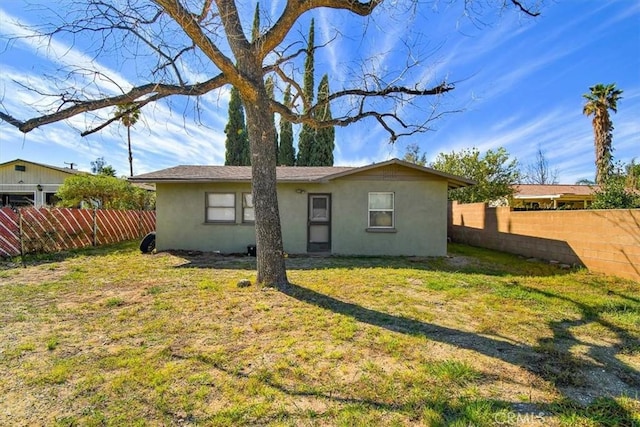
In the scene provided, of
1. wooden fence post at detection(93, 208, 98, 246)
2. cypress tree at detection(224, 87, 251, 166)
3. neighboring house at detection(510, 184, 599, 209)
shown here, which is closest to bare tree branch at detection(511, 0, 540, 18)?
wooden fence post at detection(93, 208, 98, 246)

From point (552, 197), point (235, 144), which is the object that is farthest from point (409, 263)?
point (235, 144)

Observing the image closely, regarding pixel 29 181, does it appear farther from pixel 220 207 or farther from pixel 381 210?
pixel 381 210

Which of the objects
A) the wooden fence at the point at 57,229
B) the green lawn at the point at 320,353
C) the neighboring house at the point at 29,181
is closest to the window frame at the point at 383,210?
the green lawn at the point at 320,353

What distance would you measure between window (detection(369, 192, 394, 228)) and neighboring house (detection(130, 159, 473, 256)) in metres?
0.03

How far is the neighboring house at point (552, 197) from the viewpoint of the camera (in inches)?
795

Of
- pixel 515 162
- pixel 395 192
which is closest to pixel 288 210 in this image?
pixel 395 192

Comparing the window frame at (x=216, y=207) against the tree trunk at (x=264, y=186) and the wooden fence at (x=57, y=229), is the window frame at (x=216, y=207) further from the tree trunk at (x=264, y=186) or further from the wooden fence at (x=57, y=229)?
the tree trunk at (x=264, y=186)

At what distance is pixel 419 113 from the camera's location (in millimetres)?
6602

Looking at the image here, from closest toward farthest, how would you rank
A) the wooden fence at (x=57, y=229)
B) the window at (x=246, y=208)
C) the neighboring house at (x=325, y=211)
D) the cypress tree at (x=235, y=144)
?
the wooden fence at (x=57, y=229)
the neighboring house at (x=325, y=211)
the window at (x=246, y=208)
the cypress tree at (x=235, y=144)

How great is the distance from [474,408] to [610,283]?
6.22 meters

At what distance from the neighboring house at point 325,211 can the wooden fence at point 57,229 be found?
3047 mm

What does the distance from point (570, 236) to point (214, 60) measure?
9.21m

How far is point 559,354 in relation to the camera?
3.34 meters

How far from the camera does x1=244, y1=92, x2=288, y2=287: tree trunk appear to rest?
18.1 ft
